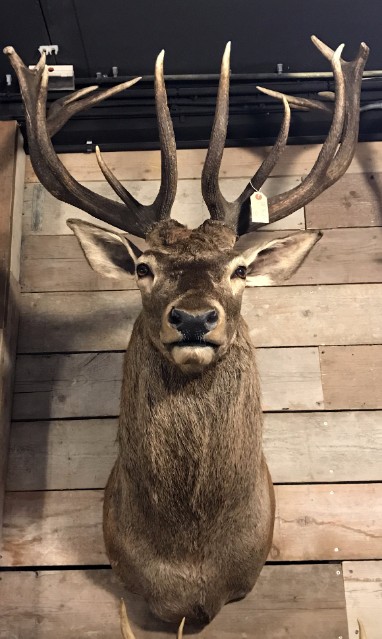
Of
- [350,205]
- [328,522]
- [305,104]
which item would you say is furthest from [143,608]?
[305,104]

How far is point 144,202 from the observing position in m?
2.75

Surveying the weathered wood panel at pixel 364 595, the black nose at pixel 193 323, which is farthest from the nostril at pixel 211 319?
the weathered wood panel at pixel 364 595

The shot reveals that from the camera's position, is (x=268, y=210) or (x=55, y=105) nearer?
(x=268, y=210)

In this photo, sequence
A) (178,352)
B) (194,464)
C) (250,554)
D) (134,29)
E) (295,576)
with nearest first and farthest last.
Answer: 1. (178,352)
2. (194,464)
3. (250,554)
4. (295,576)
5. (134,29)

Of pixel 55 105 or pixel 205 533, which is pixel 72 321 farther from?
pixel 205 533

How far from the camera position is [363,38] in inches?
102

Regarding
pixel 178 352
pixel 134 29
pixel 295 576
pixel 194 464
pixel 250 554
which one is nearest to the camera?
pixel 178 352

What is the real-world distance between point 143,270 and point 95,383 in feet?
2.70

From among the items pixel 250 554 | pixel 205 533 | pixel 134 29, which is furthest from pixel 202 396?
pixel 134 29

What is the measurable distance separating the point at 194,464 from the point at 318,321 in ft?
3.45

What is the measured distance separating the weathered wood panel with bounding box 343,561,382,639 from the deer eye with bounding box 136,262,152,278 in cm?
131

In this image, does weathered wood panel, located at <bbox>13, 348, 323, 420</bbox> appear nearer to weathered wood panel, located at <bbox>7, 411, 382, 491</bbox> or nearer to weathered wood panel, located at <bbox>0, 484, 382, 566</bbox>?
weathered wood panel, located at <bbox>7, 411, 382, 491</bbox>

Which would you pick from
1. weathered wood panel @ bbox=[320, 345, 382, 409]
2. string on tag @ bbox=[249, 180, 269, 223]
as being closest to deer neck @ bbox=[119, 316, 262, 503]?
string on tag @ bbox=[249, 180, 269, 223]

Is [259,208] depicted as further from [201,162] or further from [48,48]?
[48,48]
